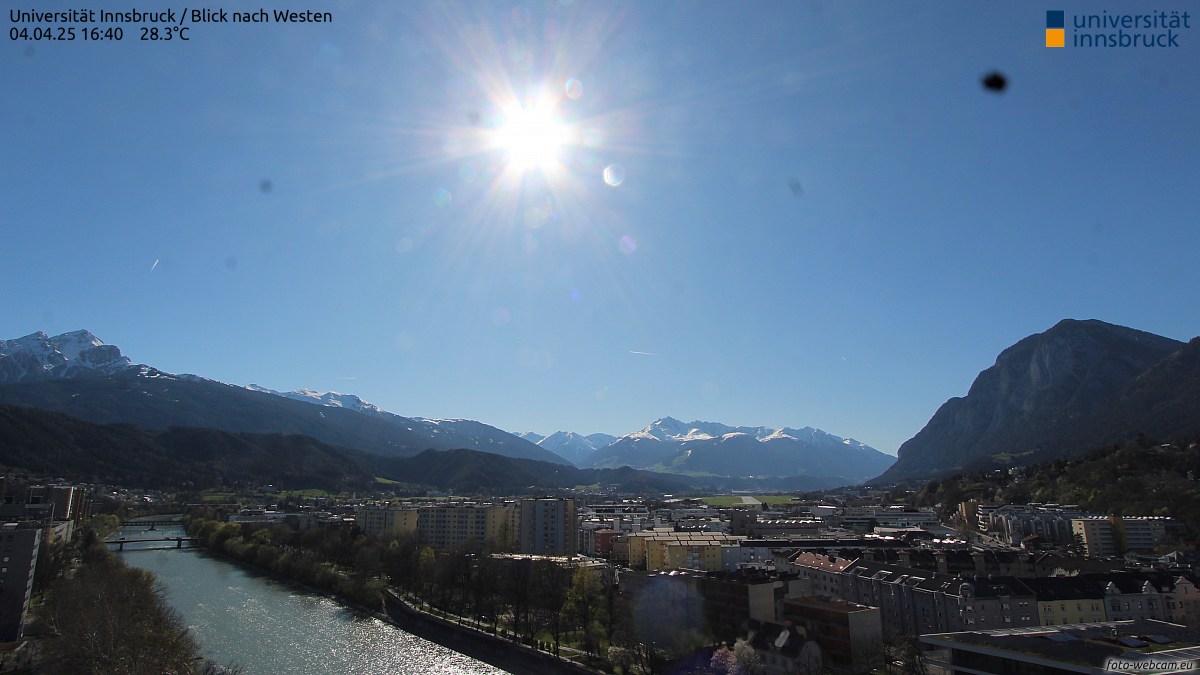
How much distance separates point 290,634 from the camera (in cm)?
1723

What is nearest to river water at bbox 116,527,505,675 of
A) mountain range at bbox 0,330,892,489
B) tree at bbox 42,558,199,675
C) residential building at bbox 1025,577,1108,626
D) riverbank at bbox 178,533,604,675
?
riverbank at bbox 178,533,604,675

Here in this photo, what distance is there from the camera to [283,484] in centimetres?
7406

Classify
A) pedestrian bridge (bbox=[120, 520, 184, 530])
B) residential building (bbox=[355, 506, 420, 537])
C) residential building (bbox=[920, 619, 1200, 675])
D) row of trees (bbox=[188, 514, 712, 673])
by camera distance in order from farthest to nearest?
pedestrian bridge (bbox=[120, 520, 184, 530]), residential building (bbox=[355, 506, 420, 537]), row of trees (bbox=[188, 514, 712, 673]), residential building (bbox=[920, 619, 1200, 675])

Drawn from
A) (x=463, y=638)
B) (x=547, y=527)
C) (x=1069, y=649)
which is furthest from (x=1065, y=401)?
(x=1069, y=649)

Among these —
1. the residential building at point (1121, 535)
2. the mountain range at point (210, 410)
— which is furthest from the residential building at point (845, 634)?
the mountain range at point (210, 410)

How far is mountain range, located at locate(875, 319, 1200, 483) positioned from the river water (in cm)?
4528

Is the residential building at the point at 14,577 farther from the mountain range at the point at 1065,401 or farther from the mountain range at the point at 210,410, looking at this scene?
the mountain range at the point at 210,410

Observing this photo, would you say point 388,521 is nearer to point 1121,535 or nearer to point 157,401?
point 1121,535

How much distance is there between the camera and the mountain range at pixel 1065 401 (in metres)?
55.4

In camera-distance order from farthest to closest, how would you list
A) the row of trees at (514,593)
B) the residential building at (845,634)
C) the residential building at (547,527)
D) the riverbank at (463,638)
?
1. the residential building at (547,527)
2. the row of trees at (514,593)
3. the riverbank at (463,638)
4. the residential building at (845,634)

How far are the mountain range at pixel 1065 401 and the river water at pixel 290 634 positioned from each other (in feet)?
149

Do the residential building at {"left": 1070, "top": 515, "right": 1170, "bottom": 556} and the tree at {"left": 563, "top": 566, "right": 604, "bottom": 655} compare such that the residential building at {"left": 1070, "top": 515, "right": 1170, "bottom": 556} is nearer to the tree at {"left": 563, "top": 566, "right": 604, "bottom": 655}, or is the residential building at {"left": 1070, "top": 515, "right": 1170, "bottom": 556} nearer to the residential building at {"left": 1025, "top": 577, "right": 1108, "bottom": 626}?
the residential building at {"left": 1025, "top": 577, "right": 1108, "bottom": 626}

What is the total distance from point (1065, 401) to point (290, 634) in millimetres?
78586

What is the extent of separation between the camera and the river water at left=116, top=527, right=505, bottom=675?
14906mm
